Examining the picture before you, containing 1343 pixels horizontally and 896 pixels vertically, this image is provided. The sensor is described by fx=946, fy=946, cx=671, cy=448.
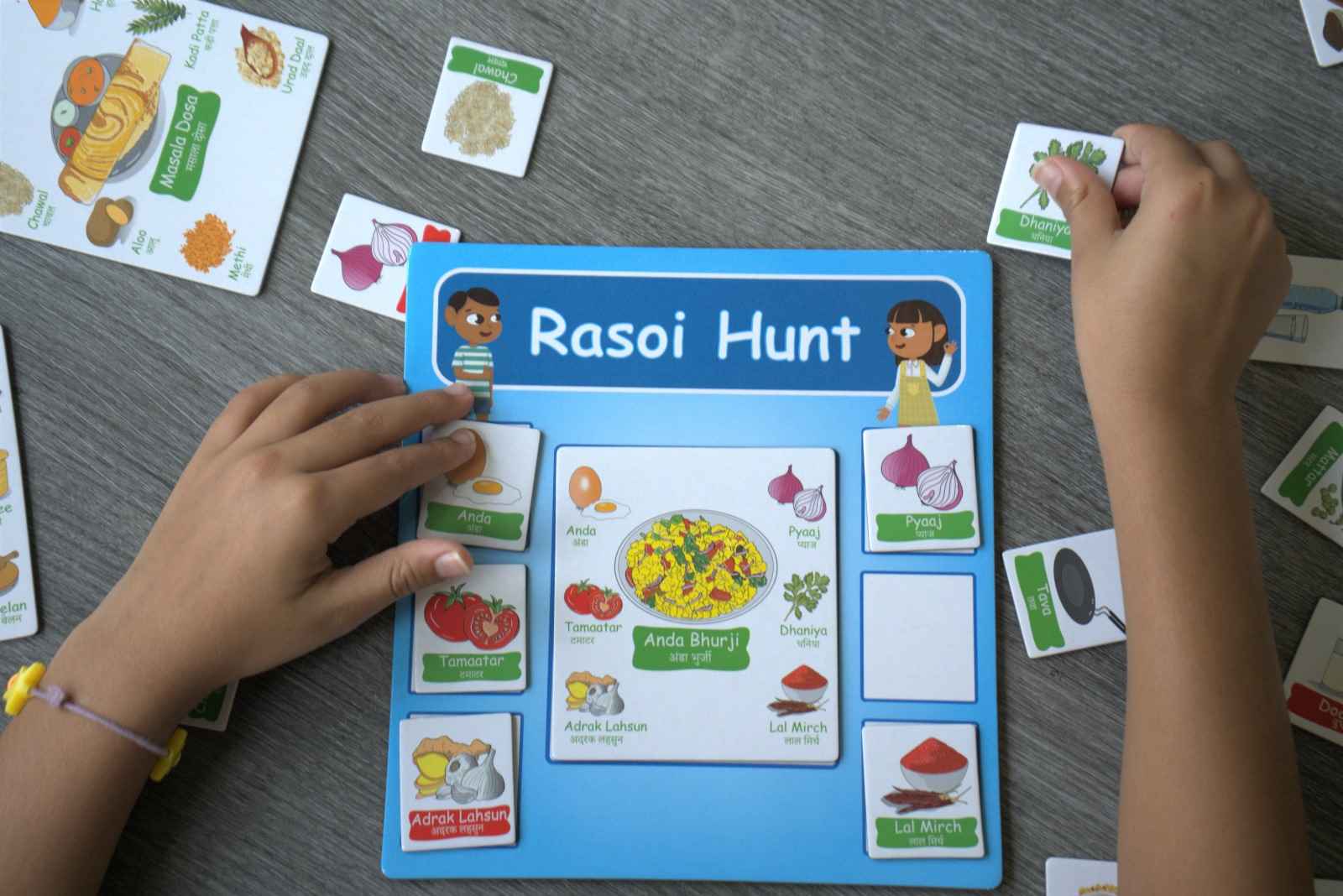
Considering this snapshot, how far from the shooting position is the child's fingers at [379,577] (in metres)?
0.79

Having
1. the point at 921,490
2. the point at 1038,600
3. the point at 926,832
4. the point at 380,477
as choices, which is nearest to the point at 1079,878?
the point at 926,832

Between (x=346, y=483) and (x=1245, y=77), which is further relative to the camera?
(x=1245, y=77)

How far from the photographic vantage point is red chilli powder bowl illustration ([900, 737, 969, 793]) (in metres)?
0.82

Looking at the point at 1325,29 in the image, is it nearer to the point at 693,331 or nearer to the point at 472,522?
the point at 693,331

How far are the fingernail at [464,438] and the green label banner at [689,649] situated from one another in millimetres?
Answer: 220

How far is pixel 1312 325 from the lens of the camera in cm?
86

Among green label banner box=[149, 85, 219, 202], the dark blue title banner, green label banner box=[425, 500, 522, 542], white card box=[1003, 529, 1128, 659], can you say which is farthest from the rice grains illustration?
white card box=[1003, 529, 1128, 659]

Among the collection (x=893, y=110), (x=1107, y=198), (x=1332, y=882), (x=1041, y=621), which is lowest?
(x=1332, y=882)

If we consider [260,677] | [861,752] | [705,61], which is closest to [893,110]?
[705,61]

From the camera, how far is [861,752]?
2.72 ft

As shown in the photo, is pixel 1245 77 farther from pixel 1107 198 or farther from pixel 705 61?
pixel 705 61

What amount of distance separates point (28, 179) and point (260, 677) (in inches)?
20.3

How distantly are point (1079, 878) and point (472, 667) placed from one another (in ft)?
1.82

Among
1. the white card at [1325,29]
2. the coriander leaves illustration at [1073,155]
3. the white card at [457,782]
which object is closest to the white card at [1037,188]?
the coriander leaves illustration at [1073,155]
